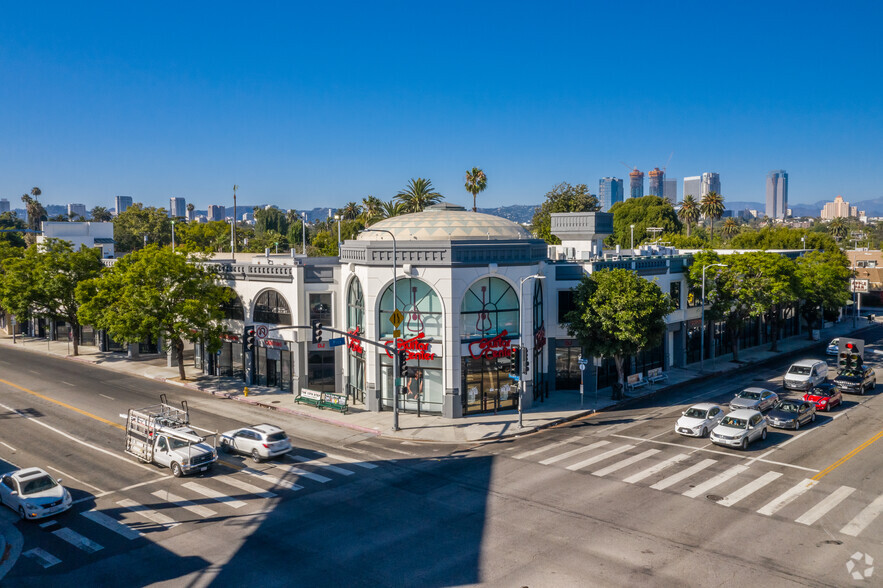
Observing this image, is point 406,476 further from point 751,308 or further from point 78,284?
point 78,284

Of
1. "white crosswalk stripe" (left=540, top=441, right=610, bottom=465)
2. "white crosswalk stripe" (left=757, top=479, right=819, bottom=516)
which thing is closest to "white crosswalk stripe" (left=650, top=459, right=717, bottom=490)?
"white crosswalk stripe" (left=757, top=479, right=819, bottom=516)

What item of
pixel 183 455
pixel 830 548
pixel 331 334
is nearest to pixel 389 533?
pixel 183 455

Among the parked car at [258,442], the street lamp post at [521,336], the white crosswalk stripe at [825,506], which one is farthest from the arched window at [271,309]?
the white crosswalk stripe at [825,506]

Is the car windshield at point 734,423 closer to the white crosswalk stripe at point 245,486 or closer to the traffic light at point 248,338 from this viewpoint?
the white crosswalk stripe at point 245,486

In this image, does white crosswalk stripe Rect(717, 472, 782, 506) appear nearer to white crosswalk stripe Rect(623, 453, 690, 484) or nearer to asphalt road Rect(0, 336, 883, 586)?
asphalt road Rect(0, 336, 883, 586)

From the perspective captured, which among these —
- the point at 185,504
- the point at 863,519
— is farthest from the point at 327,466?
the point at 863,519

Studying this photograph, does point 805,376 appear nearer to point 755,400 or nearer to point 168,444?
point 755,400
